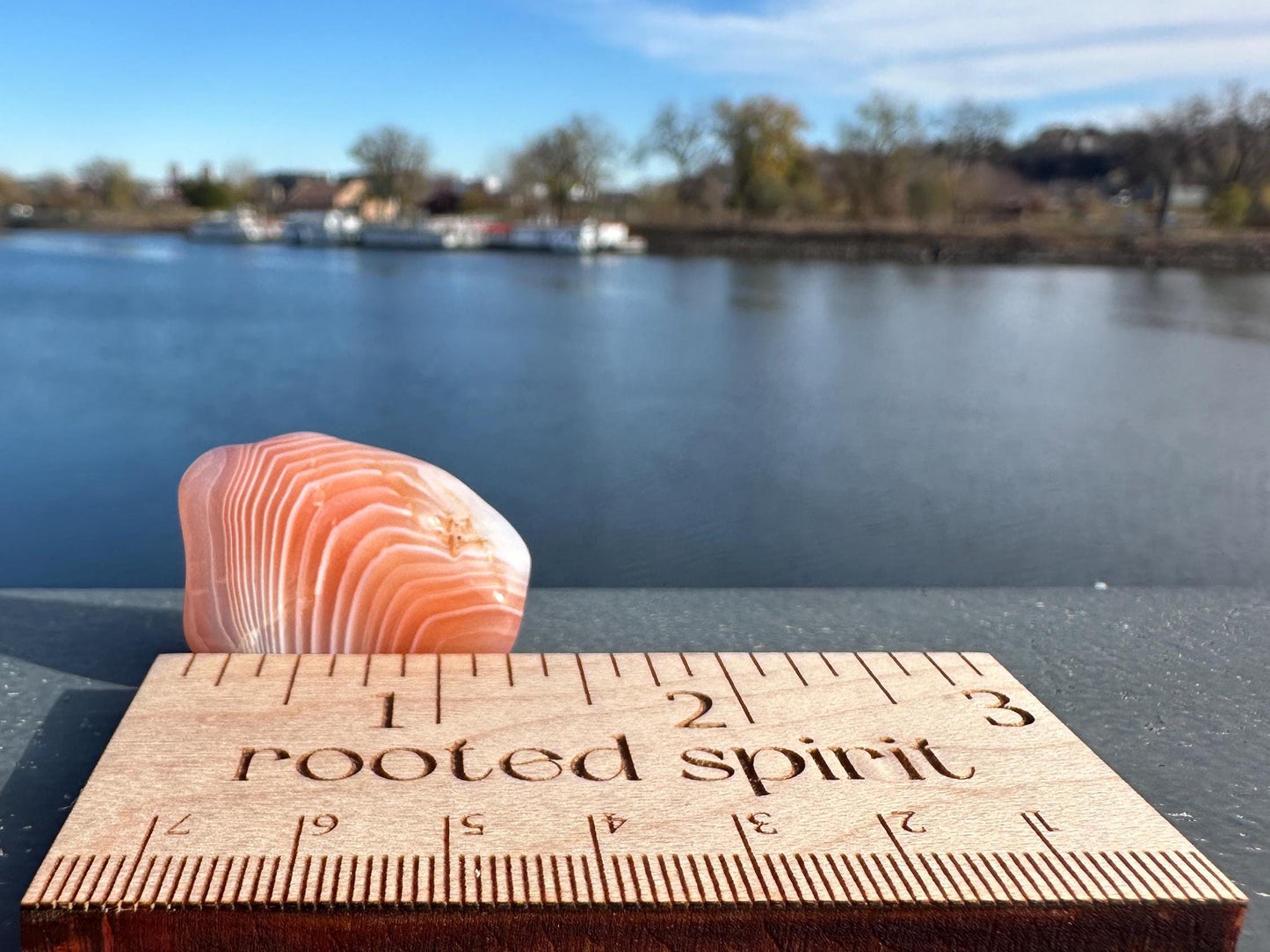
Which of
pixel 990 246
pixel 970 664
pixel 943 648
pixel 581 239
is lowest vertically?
pixel 581 239

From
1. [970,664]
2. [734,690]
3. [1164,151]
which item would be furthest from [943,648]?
[1164,151]

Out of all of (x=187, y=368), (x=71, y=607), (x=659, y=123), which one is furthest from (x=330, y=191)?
(x=71, y=607)

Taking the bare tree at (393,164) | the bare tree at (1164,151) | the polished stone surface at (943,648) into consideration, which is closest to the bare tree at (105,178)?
the bare tree at (393,164)

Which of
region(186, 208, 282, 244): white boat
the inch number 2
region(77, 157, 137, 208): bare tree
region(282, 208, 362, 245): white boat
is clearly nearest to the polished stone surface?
the inch number 2

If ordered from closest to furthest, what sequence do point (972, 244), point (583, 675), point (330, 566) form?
point (583, 675) < point (330, 566) < point (972, 244)

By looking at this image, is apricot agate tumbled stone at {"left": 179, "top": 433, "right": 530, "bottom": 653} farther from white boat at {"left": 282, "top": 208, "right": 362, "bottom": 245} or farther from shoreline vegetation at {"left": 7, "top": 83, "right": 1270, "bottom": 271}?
white boat at {"left": 282, "top": 208, "right": 362, "bottom": 245}

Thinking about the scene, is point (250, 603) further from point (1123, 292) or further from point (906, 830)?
point (1123, 292)

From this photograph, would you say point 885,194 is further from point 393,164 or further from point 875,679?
point 875,679
